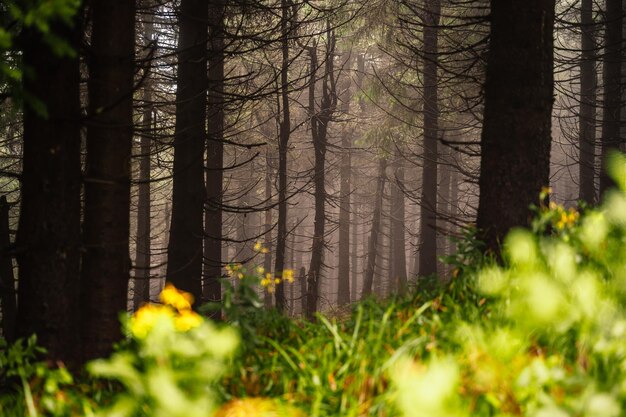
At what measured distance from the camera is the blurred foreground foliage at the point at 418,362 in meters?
1.91

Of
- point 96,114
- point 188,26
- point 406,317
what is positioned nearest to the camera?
point 406,317

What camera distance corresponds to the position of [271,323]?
3.39 metres

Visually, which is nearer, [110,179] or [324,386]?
[324,386]

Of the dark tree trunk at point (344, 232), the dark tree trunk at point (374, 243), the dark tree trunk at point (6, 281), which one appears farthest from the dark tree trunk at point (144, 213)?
the dark tree trunk at point (374, 243)

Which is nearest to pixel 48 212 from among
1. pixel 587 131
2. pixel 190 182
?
Answer: pixel 190 182

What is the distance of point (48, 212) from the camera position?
12.2ft

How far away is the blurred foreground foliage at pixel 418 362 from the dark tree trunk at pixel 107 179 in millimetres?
954

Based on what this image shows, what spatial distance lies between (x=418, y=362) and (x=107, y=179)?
276cm

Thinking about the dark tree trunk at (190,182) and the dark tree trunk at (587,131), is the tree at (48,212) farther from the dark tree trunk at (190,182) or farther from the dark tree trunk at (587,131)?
the dark tree trunk at (587,131)

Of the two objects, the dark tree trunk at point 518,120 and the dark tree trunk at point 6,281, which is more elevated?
the dark tree trunk at point 518,120

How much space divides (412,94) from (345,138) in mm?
7550

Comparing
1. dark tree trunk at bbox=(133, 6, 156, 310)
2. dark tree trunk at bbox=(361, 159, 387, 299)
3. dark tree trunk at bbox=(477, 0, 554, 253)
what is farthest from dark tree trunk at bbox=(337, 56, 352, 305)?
dark tree trunk at bbox=(477, 0, 554, 253)

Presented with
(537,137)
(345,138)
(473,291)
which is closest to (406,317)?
(473,291)

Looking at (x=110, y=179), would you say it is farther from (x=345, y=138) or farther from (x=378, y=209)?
(x=345, y=138)
